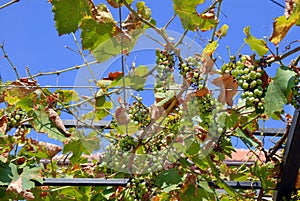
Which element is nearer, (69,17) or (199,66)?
(69,17)

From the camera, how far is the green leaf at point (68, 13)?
1514mm

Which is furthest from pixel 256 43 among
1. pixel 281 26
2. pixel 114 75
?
pixel 114 75

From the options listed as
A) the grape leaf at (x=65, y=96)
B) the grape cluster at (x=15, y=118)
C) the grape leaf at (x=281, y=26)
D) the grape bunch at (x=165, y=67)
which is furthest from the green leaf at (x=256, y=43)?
the grape cluster at (x=15, y=118)

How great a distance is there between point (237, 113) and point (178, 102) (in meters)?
0.23

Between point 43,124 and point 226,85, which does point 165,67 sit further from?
point 43,124

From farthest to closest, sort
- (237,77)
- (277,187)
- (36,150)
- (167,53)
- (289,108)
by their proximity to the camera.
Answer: (36,150) → (277,187) → (289,108) → (167,53) → (237,77)

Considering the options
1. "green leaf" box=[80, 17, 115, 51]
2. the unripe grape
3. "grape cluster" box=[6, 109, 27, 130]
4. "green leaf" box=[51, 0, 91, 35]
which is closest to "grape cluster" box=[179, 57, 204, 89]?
the unripe grape

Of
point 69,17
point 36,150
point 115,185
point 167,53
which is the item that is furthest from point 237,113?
point 36,150

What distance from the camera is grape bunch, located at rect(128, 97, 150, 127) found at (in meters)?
1.96

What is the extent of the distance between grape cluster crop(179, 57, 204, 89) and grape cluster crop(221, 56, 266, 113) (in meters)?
0.13

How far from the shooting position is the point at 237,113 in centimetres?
194

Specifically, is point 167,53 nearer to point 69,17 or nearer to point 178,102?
point 178,102

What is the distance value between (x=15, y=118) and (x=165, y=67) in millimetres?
829

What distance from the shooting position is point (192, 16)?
1.71 meters
